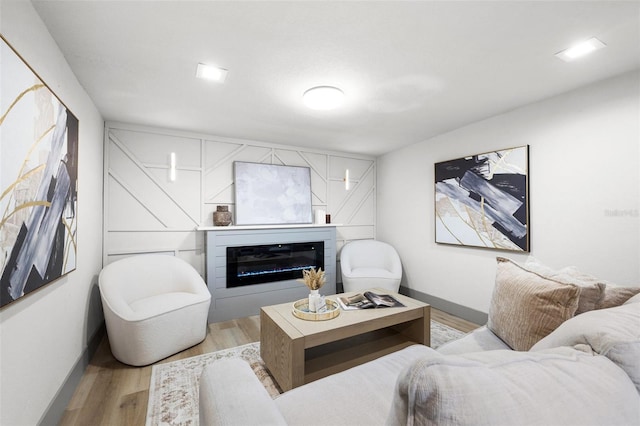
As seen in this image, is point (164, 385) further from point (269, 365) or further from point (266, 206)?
point (266, 206)

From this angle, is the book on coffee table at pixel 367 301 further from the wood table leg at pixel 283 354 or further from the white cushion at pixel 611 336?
the white cushion at pixel 611 336

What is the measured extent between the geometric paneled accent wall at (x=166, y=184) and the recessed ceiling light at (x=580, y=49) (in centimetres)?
313

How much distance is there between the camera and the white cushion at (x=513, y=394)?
449 mm

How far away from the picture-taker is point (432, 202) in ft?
12.5

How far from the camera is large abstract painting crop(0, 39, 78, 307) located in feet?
3.74

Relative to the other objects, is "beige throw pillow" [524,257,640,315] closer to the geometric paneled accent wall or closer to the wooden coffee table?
the wooden coffee table

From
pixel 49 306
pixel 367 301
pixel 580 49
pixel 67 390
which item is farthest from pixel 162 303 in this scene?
pixel 580 49

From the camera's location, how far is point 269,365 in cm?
218

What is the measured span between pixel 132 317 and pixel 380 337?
2.12 metres

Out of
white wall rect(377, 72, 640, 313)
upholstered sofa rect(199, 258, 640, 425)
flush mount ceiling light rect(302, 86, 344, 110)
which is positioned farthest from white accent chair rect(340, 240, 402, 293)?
flush mount ceiling light rect(302, 86, 344, 110)

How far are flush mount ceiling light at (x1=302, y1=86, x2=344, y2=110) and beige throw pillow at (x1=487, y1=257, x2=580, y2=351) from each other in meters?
1.83

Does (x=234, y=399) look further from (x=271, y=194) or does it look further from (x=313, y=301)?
(x=271, y=194)

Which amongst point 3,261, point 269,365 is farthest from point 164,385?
point 3,261

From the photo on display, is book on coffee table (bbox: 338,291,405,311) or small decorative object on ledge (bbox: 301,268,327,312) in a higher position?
small decorative object on ledge (bbox: 301,268,327,312)
